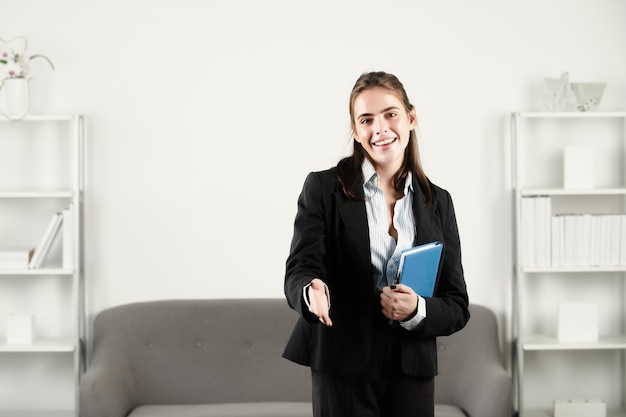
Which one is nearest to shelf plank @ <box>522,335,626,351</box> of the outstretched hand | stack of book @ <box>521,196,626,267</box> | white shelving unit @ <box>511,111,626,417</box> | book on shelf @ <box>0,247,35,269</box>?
white shelving unit @ <box>511,111,626,417</box>

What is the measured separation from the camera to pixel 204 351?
12.4 feet

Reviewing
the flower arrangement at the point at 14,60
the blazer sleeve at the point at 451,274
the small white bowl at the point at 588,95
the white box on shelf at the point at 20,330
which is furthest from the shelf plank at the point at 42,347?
the small white bowl at the point at 588,95

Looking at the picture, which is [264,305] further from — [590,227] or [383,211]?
[383,211]

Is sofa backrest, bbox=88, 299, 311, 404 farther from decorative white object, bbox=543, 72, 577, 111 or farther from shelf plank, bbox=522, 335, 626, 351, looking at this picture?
decorative white object, bbox=543, 72, 577, 111

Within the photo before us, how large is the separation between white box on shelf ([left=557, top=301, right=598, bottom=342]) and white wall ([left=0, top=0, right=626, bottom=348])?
30cm

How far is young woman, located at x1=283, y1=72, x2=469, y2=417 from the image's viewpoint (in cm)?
161

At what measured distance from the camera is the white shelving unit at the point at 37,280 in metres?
3.96

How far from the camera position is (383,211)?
5.61ft

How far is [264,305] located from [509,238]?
122 cm

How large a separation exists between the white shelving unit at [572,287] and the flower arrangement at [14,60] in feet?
7.64

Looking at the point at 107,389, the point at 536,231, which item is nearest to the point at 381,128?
the point at 107,389

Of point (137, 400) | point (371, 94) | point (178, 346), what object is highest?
point (371, 94)

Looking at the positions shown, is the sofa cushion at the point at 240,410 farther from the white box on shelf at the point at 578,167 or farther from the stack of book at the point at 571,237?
the white box on shelf at the point at 578,167

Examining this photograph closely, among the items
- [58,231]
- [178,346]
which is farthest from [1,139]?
[178,346]
